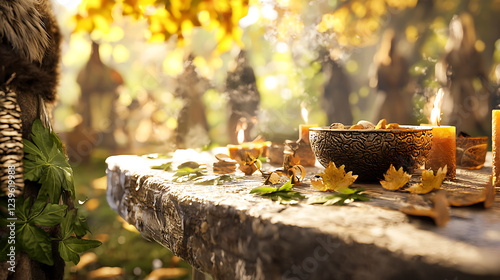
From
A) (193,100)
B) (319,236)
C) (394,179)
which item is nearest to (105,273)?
(193,100)

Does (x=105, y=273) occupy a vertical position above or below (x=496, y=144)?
below

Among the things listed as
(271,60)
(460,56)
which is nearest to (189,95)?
(271,60)

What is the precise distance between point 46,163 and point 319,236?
0.84 metres

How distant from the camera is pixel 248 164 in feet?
4.09

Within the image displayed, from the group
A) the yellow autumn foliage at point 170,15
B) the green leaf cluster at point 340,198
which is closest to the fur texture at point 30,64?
the green leaf cluster at point 340,198

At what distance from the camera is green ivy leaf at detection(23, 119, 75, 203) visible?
940mm

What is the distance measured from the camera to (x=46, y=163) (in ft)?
3.24

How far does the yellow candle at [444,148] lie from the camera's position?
43.3 inches

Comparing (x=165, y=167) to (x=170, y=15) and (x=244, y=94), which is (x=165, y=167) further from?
(x=244, y=94)

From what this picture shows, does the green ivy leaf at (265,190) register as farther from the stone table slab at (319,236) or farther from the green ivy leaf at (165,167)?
the green ivy leaf at (165,167)

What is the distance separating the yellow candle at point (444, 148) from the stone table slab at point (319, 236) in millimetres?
92

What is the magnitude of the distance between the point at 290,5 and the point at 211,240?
3.14 meters

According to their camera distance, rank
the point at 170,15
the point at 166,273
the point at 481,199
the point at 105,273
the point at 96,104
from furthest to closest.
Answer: the point at 96,104, the point at 166,273, the point at 105,273, the point at 170,15, the point at 481,199

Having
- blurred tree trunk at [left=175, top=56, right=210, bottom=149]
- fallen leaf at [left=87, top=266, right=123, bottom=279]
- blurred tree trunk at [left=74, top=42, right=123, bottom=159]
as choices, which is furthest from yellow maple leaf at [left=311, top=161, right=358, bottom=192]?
blurred tree trunk at [left=74, top=42, right=123, bottom=159]
